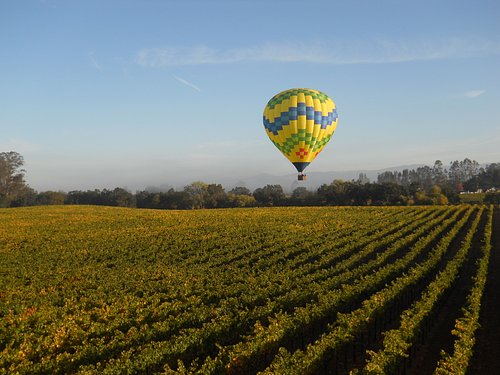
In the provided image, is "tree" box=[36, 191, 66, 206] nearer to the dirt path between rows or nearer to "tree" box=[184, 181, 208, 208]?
"tree" box=[184, 181, 208, 208]

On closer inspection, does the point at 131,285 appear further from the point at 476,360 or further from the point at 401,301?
the point at 476,360

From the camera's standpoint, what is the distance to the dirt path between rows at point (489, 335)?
52.7 feet

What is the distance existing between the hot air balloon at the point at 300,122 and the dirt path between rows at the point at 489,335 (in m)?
20.5

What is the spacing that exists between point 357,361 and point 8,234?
48.4 meters

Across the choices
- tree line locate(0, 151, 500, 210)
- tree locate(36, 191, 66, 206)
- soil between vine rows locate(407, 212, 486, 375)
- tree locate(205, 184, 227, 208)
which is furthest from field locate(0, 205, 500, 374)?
tree locate(36, 191, 66, 206)

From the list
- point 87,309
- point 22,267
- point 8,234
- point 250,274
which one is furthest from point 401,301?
point 8,234

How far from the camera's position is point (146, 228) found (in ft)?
187

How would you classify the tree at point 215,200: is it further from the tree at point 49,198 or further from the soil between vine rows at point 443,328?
the soil between vine rows at point 443,328

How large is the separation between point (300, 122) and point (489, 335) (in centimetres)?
2593

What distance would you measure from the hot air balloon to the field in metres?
10.4

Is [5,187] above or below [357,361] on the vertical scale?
above

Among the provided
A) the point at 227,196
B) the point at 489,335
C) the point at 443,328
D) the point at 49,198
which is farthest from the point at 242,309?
the point at 49,198

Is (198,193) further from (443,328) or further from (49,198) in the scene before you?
(443,328)

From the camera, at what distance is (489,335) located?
1891 cm
